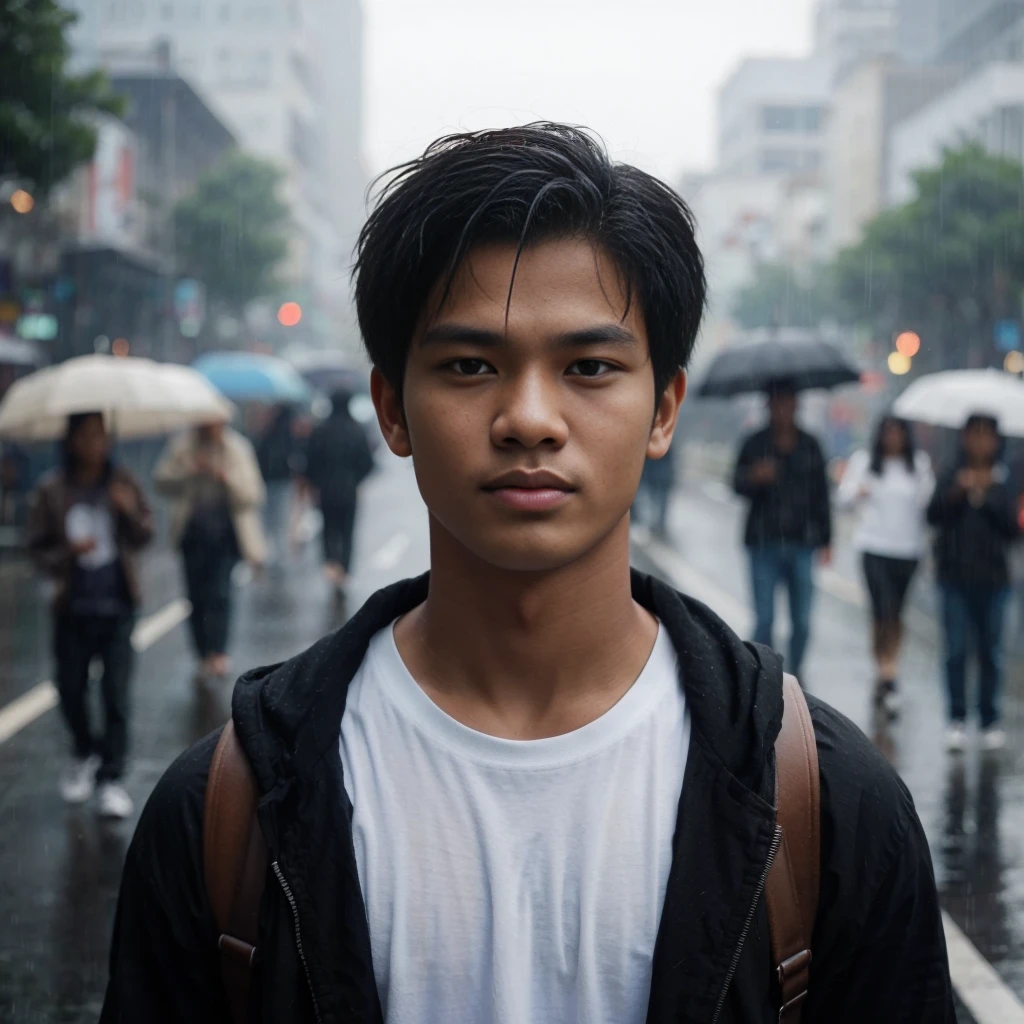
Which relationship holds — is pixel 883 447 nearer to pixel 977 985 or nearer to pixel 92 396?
pixel 92 396

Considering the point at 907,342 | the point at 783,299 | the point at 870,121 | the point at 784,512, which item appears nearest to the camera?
the point at 784,512

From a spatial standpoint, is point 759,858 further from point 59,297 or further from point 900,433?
point 59,297

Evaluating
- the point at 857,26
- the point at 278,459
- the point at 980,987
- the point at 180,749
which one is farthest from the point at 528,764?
the point at 857,26

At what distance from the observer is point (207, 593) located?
977cm

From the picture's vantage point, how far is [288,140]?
8938 centimetres

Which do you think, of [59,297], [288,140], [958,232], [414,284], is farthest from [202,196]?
[414,284]

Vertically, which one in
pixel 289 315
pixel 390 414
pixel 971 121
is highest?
pixel 971 121

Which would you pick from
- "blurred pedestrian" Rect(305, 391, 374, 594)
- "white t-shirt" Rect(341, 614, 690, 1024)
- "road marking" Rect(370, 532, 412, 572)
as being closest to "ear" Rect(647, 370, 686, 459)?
"white t-shirt" Rect(341, 614, 690, 1024)

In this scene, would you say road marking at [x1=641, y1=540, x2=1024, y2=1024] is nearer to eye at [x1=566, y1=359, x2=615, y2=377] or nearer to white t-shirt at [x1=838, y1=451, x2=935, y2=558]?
eye at [x1=566, y1=359, x2=615, y2=377]

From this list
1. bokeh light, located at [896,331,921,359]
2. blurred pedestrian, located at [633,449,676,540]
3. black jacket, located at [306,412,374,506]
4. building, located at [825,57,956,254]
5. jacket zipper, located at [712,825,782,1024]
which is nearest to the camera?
jacket zipper, located at [712,825,782,1024]

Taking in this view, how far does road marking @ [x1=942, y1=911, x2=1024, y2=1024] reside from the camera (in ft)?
14.7

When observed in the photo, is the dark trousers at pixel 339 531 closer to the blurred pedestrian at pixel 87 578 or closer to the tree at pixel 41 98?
the tree at pixel 41 98

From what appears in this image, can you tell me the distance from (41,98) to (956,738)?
12.1 meters

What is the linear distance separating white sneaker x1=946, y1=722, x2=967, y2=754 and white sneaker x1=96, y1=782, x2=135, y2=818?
403 cm
